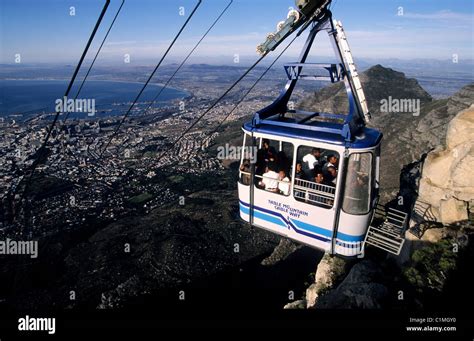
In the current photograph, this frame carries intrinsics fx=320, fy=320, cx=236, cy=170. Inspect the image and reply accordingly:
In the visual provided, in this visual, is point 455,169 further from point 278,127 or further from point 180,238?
point 180,238

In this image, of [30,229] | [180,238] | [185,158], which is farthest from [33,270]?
[185,158]

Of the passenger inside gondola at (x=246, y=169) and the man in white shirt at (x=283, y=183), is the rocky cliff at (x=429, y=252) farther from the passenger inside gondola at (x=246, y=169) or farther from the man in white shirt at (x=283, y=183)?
the passenger inside gondola at (x=246, y=169)

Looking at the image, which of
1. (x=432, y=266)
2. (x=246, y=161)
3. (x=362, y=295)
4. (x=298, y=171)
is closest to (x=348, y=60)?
(x=298, y=171)

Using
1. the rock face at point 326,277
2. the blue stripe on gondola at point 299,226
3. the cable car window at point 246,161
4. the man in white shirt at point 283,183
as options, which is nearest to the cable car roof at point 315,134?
the cable car window at point 246,161

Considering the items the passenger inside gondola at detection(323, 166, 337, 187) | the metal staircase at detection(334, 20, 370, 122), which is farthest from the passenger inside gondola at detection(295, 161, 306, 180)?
the metal staircase at detection(334, 20, 370, 122)

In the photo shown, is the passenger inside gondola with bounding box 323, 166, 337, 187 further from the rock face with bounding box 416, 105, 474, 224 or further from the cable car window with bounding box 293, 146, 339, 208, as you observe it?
the rock face with bounding box 416, 105, 474, 224
